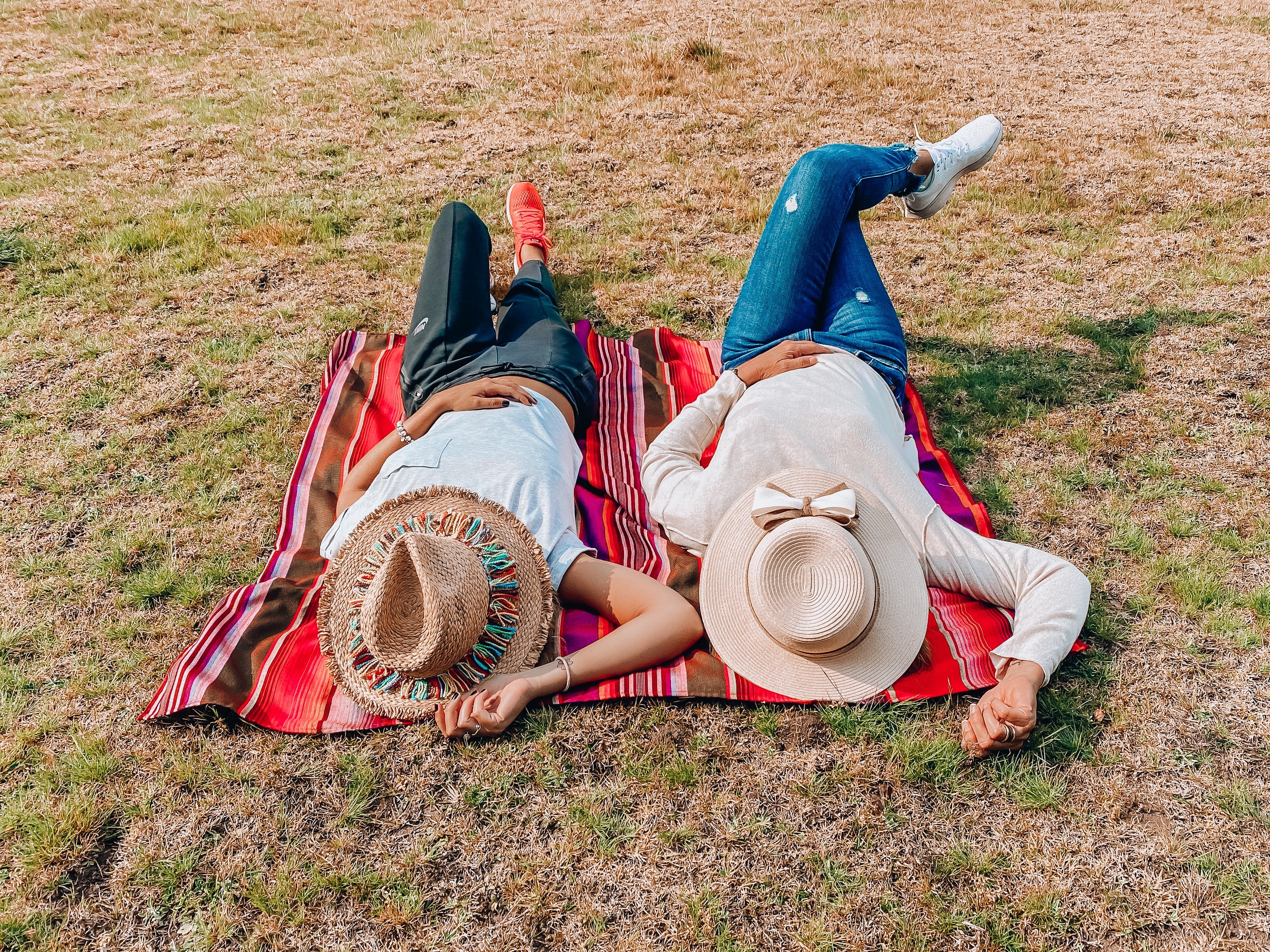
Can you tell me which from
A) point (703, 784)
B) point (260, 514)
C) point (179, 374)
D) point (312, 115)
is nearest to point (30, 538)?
point (260, 514)

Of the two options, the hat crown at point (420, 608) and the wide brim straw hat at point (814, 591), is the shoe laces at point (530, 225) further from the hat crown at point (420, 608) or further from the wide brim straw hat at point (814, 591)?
the hat crown at point (420, 608)

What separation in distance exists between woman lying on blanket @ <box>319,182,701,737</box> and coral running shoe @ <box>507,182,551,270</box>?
6.06 feet

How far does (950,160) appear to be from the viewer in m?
4.74

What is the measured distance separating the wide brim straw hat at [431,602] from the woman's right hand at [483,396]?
0.72m

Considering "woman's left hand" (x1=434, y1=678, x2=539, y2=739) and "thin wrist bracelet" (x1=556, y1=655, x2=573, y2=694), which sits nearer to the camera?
"woman's left hand" (x1=434, y1=678, x2=539, y2=739)

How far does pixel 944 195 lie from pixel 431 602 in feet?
12.5

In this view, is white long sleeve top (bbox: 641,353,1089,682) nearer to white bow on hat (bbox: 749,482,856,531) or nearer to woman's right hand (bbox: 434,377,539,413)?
white bow on hat (bbox: 749,482,856,531)

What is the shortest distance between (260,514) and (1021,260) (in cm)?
518

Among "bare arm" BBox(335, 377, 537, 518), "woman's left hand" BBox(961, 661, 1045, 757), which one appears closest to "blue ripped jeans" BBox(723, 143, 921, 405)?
"bare arm" BBox(335, 377, 537, 518)

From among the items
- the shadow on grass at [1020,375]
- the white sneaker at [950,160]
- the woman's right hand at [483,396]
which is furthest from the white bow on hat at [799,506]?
the white sneaker at [950,160]

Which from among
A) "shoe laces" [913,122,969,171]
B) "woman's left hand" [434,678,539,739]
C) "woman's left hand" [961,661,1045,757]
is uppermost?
"shoe laces" [913,122,969,171]

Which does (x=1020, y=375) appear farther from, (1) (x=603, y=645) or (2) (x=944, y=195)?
(1) (x=603, y=645)

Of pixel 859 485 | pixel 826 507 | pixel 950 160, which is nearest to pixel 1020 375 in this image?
pixel 950 160

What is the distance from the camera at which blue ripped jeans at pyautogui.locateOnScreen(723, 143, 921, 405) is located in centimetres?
407
